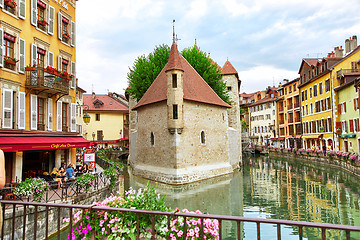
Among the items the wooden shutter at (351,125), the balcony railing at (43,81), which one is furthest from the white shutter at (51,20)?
the wooden shutter at (351,125)

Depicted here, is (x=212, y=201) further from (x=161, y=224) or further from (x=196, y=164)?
(x=161, y=224)

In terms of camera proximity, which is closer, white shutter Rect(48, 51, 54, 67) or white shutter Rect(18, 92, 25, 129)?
white shutter Rect(18, 92, 25, 129)

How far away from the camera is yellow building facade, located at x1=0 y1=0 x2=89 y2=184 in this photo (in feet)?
40.5

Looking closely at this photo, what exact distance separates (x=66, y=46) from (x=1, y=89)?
5656 mm

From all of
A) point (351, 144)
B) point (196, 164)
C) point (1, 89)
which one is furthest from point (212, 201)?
point (351, 144)

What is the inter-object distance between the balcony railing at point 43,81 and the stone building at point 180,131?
777 cm

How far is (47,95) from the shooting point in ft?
48.3

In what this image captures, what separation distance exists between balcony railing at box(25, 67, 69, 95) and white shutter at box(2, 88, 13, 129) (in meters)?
1.12

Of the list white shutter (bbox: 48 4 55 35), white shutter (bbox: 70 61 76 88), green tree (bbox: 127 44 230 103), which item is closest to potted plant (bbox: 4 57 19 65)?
white shutter (bbox: 48 4 55 35)

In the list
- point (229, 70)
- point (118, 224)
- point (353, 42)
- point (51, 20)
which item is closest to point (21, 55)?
point (51, 20)

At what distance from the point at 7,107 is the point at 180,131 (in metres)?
11.1

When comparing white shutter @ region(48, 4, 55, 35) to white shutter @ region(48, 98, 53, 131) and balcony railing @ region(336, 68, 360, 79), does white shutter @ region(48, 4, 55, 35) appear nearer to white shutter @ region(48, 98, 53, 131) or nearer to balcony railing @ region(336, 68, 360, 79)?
white shutter @ region(48, 98, 53, 131)

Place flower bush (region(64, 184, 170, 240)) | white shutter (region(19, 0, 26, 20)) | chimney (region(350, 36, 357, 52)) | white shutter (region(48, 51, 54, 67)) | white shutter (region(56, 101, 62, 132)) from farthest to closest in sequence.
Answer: chimney (region(350, 36, 357, 52))
white shutter (region(56, 101, 62, 132))
white shutter (region(48, 51, 54, 67))
white shutter (region(19, 0, 26, 20))
flower bush (region(64, 184, 170, 240))

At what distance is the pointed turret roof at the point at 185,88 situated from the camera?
67.4ft
